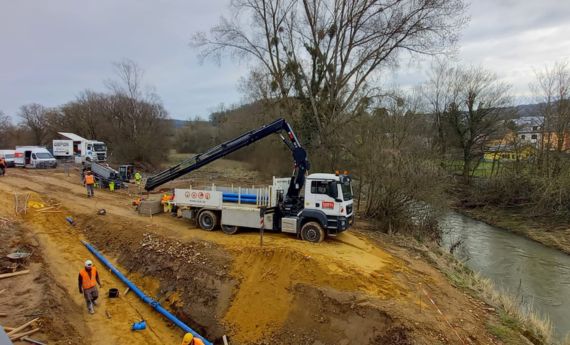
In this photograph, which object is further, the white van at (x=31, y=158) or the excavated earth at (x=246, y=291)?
the white van at (x=31, y=158)

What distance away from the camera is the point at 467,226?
94.6 feet

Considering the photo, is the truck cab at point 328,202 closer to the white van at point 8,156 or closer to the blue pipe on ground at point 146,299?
the blue pipe on ground at point 146,299

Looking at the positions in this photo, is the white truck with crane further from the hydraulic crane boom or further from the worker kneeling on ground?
the worker kneeling on ground

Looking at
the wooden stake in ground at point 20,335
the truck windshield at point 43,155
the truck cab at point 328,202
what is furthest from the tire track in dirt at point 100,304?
the truck windshield at point 43,155

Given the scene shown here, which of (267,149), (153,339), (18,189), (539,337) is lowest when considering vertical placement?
(153,339)

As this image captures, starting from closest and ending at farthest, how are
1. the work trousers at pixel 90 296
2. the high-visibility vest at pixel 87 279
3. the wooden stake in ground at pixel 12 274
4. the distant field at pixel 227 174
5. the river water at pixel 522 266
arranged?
the high-visibility vest at pixel 87 279, the work trousers at pixel 90 296, the wooden stake in ground at pixel 12 274, the river water at pixel 522 266, the distant field at pixel 227 174

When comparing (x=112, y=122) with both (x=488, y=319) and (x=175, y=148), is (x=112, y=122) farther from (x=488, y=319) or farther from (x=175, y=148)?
(x=488, y=319)

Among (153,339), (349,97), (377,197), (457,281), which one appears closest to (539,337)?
(457,281)

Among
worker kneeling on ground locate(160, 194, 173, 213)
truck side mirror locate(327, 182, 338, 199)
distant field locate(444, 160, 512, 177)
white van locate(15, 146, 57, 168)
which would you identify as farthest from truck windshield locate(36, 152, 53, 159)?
distant field locate(444, 160, 512, 177)

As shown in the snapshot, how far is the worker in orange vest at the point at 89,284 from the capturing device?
11.6 m

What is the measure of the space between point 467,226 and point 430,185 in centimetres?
1104

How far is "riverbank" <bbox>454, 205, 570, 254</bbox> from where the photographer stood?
24344mm

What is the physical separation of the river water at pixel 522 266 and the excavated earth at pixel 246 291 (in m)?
4.75

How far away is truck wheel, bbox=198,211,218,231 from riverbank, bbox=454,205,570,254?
2021cm
